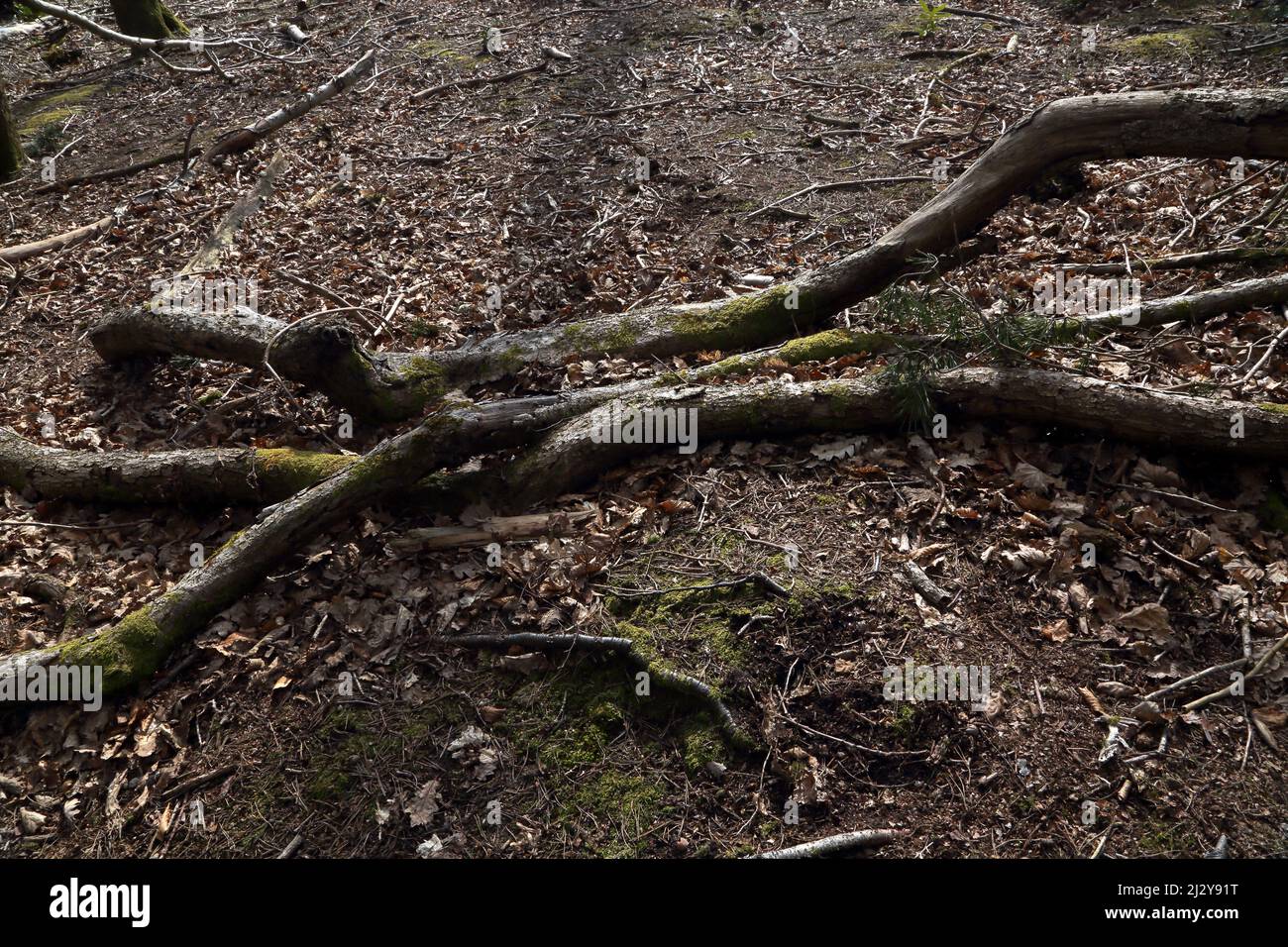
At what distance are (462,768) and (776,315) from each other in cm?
379

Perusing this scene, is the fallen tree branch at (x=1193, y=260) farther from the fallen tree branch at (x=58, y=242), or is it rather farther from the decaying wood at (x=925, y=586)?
the fallen tree branch at (x=58, y=242)

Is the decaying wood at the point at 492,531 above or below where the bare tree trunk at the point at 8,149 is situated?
below

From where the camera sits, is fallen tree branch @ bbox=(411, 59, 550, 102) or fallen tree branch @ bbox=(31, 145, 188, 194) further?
fallen tree branch @ bbox=(411, 59, 550, 102)

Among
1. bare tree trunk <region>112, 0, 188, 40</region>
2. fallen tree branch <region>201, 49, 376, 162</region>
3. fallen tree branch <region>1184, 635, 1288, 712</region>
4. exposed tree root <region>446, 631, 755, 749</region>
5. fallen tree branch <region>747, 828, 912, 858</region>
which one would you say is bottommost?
fallen tree branch <region>747, 828, 912, 858</region>

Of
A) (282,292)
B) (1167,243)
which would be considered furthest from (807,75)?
(282,292)

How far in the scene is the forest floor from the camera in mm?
3609

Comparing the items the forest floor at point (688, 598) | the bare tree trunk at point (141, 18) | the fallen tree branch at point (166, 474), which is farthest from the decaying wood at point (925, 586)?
the bare tree trunk at point (141, 18)

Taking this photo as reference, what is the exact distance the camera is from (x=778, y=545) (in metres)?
4.50

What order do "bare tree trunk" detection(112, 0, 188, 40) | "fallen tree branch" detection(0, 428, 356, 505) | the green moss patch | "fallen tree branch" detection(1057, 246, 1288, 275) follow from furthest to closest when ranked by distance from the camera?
"bare tree trunk" detection(112, 0, 188, 40)
the green moss patch
"fallen tree branch" detection(1057, 246, 1288, 275)
"fallen tree branch" detection(0, 428, 356, 505)

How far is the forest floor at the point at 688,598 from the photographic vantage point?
3.61 metres

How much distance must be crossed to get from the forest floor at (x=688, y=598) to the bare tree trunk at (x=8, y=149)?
2.79 m

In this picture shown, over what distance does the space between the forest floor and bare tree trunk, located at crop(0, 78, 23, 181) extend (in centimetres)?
279

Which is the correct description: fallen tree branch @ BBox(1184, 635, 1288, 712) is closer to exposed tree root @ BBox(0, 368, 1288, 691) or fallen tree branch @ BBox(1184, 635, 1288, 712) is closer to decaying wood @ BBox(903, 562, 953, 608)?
decaying wood @ BBox(903, 562, 953, 608)

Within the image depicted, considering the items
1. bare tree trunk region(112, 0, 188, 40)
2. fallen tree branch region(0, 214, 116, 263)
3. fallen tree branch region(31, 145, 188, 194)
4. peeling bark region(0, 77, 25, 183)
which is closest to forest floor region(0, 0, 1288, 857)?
fallen tree branch region(0, 214, 116, 263)
